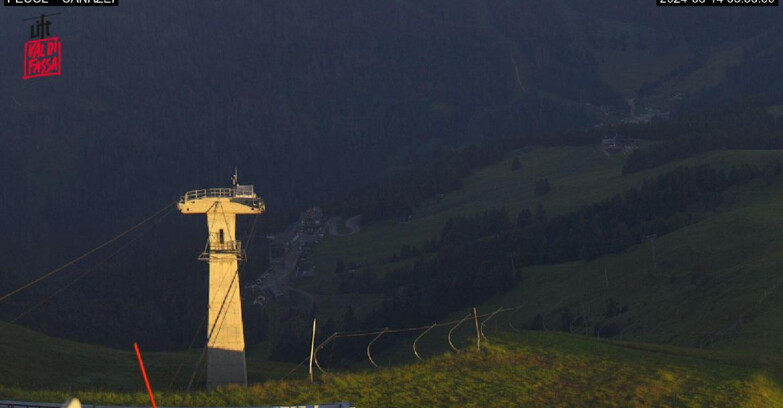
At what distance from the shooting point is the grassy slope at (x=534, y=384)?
61.9 m

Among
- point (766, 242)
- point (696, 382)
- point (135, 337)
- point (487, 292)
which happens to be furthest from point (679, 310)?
point (135, 337)

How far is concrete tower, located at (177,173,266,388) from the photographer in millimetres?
75438

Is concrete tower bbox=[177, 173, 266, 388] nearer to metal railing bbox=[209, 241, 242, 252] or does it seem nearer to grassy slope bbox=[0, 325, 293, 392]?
metal railing bbox=[209, 241, 242, 252]

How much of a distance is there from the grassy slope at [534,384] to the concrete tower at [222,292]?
11.1 meters

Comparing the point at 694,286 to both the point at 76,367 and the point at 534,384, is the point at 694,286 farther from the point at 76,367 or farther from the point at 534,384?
the point at 76,367

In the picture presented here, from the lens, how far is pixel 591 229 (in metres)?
193

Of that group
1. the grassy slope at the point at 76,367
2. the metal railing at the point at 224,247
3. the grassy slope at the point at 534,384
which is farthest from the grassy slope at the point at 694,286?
the metal railing at the point at 224,247

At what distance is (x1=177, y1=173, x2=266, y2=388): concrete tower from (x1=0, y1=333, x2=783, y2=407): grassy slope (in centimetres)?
1108

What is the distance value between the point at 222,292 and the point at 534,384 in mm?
22293

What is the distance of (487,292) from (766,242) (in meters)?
51.0

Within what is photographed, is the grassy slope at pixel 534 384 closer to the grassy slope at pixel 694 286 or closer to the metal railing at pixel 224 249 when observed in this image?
the grassy slope at pixel 694 286

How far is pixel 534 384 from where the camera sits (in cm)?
6544

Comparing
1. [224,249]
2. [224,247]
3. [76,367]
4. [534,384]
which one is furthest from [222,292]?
[534,384]

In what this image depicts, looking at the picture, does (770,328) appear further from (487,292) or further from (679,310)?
(487,292)
